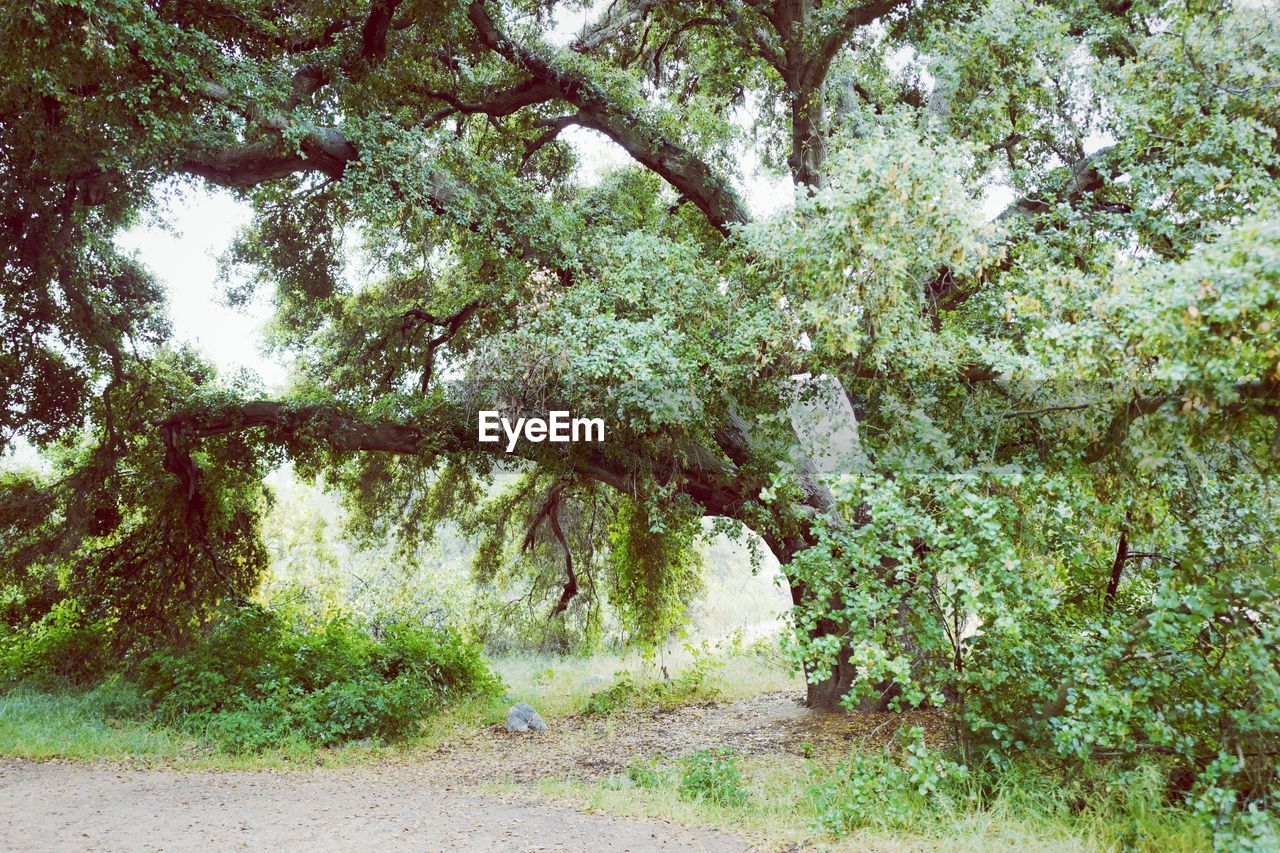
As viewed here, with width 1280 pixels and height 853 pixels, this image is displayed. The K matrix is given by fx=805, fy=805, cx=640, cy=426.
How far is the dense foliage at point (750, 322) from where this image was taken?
14.2 ft

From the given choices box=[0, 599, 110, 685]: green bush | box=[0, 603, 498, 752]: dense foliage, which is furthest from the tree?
box=[0, 603, 498, 752]: dense foliage

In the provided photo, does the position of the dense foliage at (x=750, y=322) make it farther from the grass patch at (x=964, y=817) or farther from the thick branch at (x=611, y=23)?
the grass patch at (x=964, y=817)

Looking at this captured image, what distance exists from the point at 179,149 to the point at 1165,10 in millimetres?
7989

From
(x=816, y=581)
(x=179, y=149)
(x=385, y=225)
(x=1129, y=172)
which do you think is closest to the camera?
(x=816, y=581)

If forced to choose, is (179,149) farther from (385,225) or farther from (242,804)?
(242,804)

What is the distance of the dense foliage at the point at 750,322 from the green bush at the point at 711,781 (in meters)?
1.42

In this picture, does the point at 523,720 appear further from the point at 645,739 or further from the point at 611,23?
the point at 611,23

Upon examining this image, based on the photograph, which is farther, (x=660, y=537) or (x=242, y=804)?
(x=660, y=537)

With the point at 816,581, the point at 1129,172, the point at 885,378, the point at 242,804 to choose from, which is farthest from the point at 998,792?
the point at 242,804

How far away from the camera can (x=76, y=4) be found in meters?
5.56

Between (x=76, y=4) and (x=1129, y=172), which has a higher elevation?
(x=76, y=4)

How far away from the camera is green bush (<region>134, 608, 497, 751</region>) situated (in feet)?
26.1

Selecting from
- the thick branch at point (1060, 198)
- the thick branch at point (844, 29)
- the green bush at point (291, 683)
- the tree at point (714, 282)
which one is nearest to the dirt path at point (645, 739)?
the tree at point (714, 282)

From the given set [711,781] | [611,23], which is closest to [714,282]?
[711,781]
